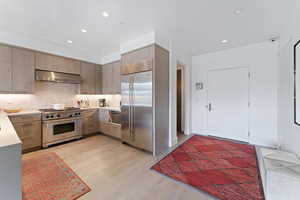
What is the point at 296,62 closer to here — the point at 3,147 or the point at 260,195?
the point at 260,195

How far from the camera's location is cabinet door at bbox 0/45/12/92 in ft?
9.22

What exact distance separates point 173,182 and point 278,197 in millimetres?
1253

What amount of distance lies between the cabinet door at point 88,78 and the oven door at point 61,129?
3.55 feet

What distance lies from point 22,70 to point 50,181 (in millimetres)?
2779

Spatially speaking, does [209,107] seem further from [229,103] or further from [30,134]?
[30,134]

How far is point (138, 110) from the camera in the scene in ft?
10.1

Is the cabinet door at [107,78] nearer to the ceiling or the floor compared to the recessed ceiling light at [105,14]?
nearer to the floor

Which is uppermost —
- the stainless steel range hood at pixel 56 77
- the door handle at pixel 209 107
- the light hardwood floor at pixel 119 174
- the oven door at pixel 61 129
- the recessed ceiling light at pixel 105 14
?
the recessed ceiling light at pixel 105 14

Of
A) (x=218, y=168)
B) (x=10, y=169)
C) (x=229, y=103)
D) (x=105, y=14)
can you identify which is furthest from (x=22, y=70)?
(x=229, y=103)

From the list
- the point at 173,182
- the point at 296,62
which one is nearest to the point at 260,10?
the point at 296,62

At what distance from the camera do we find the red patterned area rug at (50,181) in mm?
1664

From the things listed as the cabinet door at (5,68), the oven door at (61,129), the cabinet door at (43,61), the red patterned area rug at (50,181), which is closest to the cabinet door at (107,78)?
the oven door at (61,129)

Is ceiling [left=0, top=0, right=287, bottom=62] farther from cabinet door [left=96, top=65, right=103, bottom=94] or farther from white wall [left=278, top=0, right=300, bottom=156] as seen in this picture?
cabinet door [left=96, top=65, right=103, bottom=94]

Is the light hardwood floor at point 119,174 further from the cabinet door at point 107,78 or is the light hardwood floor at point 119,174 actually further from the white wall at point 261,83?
the white wall at point 261,83
